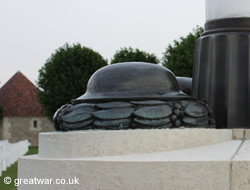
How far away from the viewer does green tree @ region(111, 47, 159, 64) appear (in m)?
31.8

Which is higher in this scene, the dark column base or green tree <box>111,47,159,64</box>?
green tree <box>111,47,159,64</box>

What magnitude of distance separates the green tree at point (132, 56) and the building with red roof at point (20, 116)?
1477 cm

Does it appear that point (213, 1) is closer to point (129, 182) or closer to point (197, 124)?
point (197, 124)

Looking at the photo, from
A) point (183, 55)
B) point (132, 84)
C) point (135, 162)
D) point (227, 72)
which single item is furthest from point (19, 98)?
point (135, 162)

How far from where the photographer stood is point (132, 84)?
5.07 m

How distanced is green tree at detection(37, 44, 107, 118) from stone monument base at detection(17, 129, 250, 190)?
91.4 feet

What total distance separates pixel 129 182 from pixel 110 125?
2.75 feet

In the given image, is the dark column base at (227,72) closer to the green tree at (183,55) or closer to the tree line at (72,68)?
the green tree at (183,55)

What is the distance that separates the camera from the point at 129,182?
153 inches

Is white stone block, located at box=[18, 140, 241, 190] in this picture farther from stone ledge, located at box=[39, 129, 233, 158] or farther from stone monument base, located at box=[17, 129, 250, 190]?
stone ledge, located at box=[39, 129, 233, 158]

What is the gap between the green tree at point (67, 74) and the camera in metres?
32.5

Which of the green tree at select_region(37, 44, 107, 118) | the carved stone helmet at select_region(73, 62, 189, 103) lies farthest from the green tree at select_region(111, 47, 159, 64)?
the carved stone helmet at select_region(73, 62, 189, 103)

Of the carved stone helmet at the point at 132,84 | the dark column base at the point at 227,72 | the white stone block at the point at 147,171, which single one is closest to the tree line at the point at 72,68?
the dark column base at the point at 227,72

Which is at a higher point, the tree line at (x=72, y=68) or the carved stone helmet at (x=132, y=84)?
Result: the tree line at (x=72, y=68)
